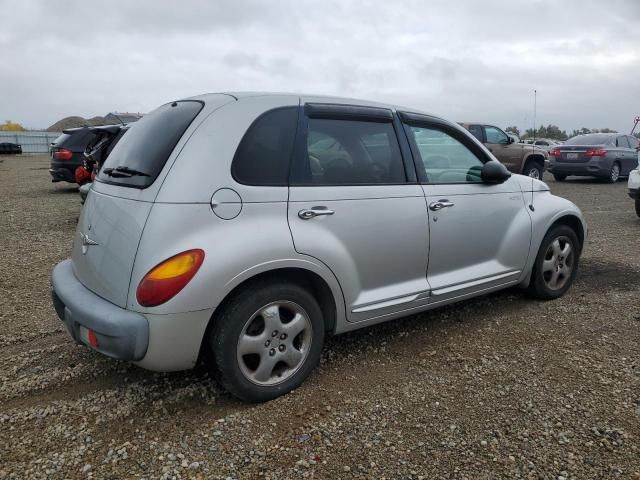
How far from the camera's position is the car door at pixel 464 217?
3.59 m

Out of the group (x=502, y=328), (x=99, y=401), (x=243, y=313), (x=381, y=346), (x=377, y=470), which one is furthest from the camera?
(x=502, y=328)

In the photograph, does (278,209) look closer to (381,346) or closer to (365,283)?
(365,283)

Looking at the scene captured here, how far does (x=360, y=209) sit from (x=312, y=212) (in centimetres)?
36

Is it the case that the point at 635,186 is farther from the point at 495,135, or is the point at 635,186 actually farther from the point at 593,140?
the point at 593,140

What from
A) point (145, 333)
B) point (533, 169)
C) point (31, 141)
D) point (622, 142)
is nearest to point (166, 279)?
point (145, 333)

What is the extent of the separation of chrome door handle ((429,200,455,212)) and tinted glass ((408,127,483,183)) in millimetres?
163

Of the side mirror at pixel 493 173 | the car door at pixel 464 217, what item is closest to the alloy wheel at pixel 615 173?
the car door at pixel 464 217

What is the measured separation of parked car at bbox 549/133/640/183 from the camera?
1454cm

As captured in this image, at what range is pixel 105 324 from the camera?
8.45 ft

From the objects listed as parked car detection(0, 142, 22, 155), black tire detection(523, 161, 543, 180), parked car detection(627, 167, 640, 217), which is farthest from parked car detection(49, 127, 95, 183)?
parked car detection(0, 142, 22, 155)

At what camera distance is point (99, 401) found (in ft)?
9.62

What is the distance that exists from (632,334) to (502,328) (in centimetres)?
92

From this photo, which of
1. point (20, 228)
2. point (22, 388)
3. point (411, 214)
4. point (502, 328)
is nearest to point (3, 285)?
point (22, 388)

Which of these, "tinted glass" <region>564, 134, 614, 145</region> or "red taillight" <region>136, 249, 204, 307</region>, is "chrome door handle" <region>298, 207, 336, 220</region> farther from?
"tinted glass" <region>564, 134, 614, 145</region>
